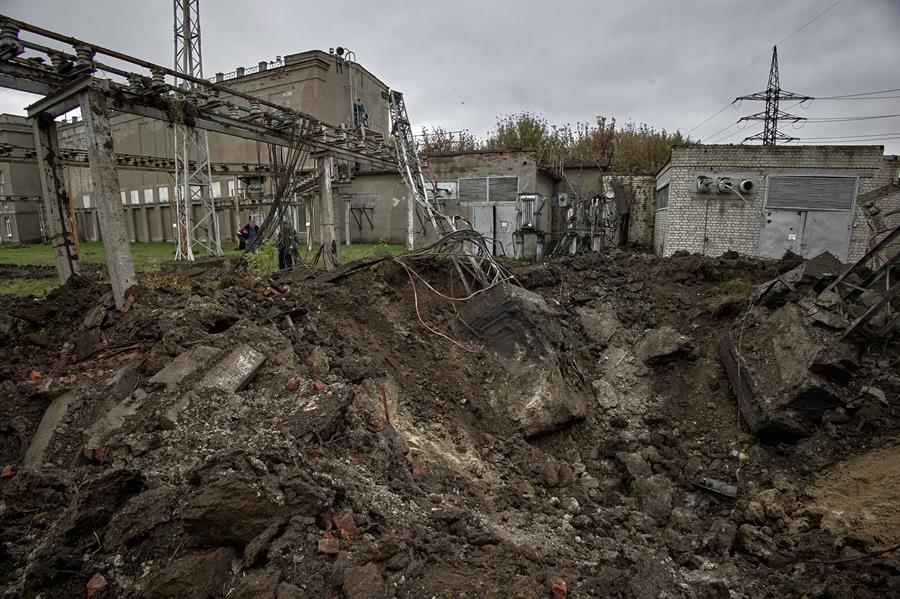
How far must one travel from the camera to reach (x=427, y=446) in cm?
471

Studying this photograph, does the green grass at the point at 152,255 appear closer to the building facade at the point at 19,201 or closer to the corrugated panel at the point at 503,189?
the corrugated panel at the point at 503,189

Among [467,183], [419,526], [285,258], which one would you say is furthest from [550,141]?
[419,526]

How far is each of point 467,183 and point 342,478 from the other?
16053mm

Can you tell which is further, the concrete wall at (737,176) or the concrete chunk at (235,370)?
the concrete wall at (737,176)

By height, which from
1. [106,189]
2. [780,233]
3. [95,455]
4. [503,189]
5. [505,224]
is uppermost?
[503,189]

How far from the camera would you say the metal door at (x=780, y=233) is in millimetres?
14336

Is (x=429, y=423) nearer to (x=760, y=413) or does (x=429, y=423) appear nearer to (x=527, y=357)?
(x=527, y=357)

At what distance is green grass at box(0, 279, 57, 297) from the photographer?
8538 millimetres

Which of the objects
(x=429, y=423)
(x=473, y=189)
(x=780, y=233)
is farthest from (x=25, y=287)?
(x=780, y=233)

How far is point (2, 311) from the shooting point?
5547 mm

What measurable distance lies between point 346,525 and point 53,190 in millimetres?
6717

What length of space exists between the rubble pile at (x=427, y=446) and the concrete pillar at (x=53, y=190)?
2.67 feet

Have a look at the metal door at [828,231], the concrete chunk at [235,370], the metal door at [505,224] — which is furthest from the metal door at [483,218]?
the concrete chunk at [235,370]

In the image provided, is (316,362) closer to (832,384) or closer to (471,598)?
(471,598)
